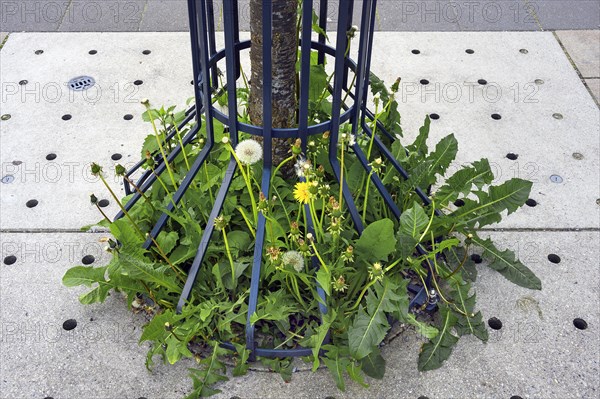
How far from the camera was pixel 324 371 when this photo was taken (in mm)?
2027

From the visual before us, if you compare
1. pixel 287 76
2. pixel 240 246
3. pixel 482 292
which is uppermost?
pixel 287 76

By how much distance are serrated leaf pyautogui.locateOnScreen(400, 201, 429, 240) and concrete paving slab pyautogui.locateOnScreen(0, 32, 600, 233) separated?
0.68 meters

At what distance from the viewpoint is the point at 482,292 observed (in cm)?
228

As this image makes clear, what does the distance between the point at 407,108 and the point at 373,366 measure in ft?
4.75

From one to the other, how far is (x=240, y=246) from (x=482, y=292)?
2.76 feet

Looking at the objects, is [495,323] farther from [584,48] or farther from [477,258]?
[584,48]

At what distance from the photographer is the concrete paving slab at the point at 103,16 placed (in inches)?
144

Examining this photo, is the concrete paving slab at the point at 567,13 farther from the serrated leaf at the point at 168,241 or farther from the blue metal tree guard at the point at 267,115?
the serrated leaf at the point at 168,241

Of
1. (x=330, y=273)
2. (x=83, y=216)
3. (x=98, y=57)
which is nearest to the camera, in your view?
(x=330, y=273)

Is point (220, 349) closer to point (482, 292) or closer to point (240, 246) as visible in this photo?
point (240, 246)

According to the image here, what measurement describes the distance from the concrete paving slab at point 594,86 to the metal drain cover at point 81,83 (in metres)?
2.40

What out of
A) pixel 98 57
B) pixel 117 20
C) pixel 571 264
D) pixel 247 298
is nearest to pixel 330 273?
pixel 247 298

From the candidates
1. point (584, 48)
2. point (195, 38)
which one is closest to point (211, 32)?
point (195, 38)

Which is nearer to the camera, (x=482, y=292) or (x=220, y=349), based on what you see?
(x=220, y=349)
